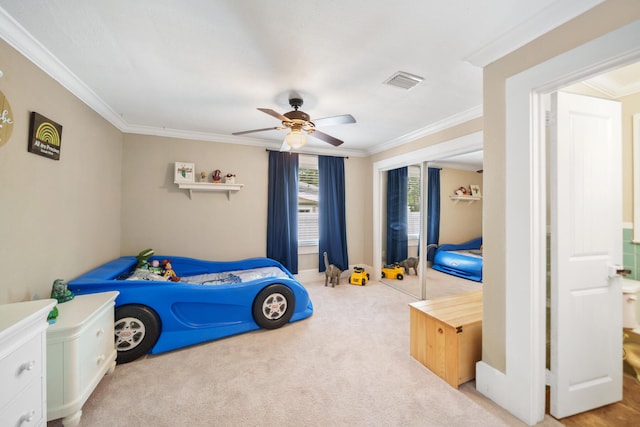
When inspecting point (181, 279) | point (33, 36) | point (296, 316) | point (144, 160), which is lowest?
point (296, 316)

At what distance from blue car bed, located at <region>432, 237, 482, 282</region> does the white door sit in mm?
2012

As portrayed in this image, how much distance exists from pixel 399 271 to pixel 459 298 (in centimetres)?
204

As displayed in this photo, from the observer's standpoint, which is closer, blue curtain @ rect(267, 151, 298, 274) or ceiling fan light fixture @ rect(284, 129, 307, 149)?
ceiling fan light fixture @ rect(284, 129, 307, 149)

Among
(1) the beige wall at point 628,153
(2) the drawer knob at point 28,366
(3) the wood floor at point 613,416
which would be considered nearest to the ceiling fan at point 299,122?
(2) the drawer knob at point 28,366

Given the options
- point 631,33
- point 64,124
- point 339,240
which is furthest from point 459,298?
point 64,124

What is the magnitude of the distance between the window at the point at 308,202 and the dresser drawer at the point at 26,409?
3.37m

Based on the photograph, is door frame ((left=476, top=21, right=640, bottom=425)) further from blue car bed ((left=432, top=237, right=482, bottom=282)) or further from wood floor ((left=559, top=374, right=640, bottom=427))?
blue car bed ((left=432, top=237, right=482, bottom=282))

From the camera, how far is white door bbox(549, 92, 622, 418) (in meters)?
1.49

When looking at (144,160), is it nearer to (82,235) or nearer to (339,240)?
(82,235)

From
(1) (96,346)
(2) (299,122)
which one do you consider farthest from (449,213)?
(1) (96,346)

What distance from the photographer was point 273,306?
2676mm

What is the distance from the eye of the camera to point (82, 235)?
2385mm

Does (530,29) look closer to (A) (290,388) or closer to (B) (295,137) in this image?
(B) (295,137)

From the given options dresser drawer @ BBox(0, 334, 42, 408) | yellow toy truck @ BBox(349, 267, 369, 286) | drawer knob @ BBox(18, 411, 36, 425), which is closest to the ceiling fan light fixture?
dresser drawer @ BBox(0, 334, 42, 408)
